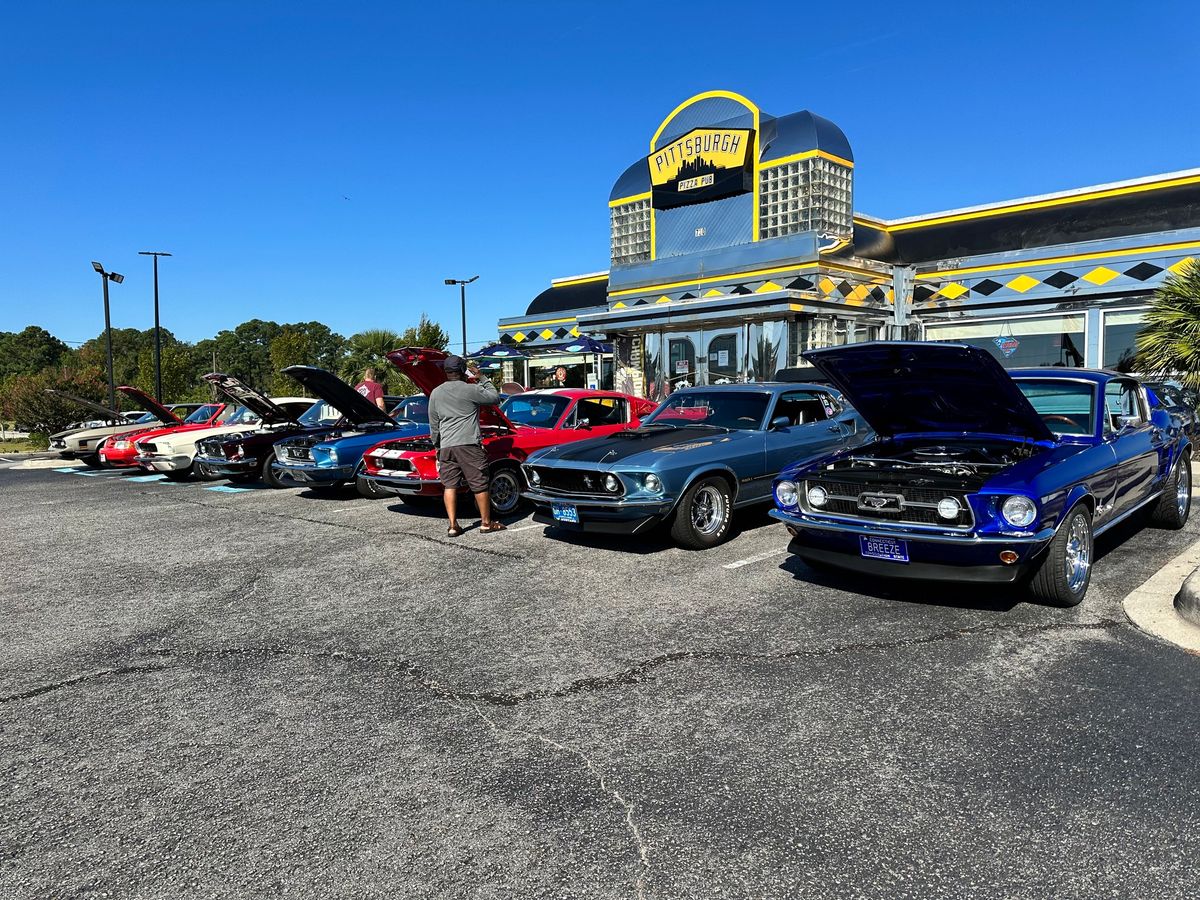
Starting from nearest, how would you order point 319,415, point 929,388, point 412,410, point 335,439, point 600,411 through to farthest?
point 929,388
point 600,411
point 335,439
point 412,410
point 319,415

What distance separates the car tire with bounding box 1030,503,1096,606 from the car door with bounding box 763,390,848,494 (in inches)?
113

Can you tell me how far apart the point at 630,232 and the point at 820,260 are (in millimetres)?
7039

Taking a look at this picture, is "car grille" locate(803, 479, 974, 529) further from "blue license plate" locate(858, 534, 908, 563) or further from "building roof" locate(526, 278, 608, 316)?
"building roof" locate(526, 278, 608, 316)

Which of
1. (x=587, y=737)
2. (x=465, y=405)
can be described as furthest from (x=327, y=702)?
(x=465, y=405)

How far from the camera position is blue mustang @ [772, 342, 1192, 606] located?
475cm

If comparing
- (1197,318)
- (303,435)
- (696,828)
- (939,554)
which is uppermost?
(1197,318)

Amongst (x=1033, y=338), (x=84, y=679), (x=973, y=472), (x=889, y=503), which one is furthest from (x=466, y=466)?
(x=1033, y=338)

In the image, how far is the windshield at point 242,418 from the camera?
14734mm

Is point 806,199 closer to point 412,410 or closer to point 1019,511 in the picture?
point 412,410

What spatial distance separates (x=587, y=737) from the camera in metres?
3.38

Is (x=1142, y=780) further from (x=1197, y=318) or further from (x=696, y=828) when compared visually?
(x=1197, y=318)

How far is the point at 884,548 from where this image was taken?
502 centimetres

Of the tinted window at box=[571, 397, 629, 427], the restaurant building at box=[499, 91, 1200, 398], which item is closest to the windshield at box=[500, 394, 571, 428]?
the tinted window at box=[571, 397, 629, 427]

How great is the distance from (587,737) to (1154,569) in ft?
16.2
